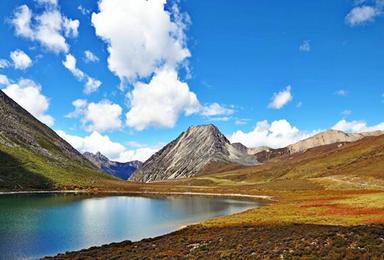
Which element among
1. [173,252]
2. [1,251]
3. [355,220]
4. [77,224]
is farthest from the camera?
[77,224]

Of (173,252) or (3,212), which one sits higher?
(3,212)

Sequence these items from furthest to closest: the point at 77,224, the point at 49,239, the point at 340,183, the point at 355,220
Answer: the point at 340,183
the point at 77,224
the point at 355,220
the point at 49,239

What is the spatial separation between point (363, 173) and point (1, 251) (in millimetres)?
184228

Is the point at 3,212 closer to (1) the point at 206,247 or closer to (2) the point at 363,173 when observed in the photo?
(1) the point at 206,247

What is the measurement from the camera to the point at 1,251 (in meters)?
46.8

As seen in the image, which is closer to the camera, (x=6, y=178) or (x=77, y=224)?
(x=77, y=224)

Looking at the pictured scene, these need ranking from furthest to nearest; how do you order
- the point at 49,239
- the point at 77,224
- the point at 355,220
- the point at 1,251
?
the point at 77,224 → the point at 355,220 → the point at 49,239 → the point at 1,251

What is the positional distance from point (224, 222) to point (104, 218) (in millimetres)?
29460

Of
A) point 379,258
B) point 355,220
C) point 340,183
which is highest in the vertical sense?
point 340,183

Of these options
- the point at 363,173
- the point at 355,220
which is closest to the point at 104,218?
the point at 355,220

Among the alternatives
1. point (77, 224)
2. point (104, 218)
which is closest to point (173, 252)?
point (77, 224)

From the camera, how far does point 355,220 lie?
6019cm

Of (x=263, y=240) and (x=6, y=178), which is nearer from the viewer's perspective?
(x=263, y=240)

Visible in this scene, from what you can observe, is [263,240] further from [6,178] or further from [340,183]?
[6,178]
